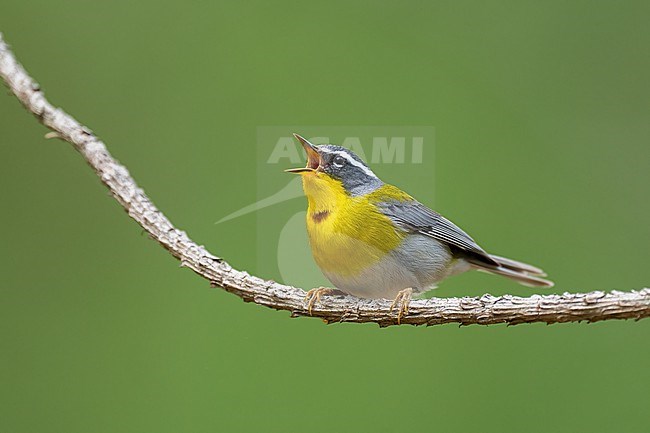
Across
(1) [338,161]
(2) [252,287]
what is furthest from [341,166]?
(2) [252,287]

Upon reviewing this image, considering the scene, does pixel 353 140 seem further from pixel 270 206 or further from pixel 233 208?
pixel 233 208

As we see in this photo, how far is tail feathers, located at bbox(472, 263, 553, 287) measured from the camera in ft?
4.45

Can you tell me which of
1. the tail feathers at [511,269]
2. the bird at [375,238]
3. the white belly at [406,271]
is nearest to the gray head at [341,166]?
the bird at [375,238]

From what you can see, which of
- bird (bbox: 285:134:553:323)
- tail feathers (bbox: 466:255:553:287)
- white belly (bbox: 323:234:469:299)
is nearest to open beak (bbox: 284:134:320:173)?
bird (bbox: 285:134:553:323)

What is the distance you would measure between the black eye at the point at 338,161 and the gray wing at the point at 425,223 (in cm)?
15

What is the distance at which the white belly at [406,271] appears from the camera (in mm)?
1248

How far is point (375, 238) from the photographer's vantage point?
1312 millimetres

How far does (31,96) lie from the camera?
3.67 feet

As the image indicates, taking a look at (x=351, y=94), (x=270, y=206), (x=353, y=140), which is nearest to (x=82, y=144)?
(x=270, y=206)

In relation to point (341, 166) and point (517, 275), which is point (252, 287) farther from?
point (517, 275)

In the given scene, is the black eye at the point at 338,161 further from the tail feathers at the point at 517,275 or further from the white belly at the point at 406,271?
the tail feathers at the point at 517,275

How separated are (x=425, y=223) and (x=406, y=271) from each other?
0.39 feet

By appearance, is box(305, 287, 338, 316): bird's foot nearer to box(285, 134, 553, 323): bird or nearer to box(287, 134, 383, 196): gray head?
box(285, 134, 553, 323): bird

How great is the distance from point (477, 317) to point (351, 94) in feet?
3.34
